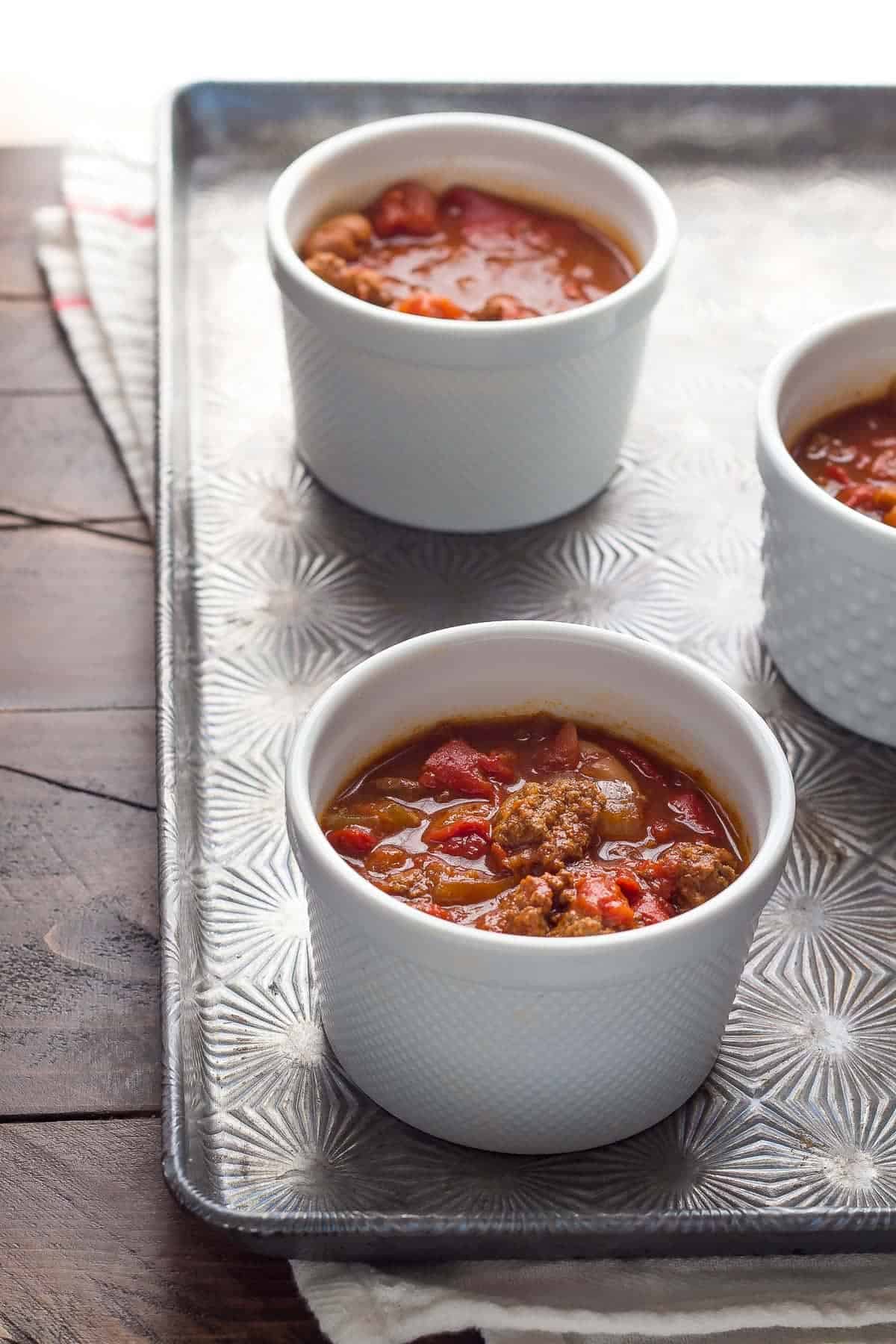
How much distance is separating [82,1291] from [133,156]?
7.33 ft

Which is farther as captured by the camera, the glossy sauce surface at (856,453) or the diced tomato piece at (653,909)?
the glossy sauce surface at (856,453)

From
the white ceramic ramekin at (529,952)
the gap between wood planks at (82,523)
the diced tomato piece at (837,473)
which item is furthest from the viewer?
the gap between wood planks at (82,523)

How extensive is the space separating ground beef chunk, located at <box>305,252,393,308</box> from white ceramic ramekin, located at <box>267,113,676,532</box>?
0.05 m

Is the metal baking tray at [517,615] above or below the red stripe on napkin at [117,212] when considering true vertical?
below

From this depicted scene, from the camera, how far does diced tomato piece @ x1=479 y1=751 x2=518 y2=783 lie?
6.48 ft

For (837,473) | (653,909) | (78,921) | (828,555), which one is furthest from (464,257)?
(653,909)

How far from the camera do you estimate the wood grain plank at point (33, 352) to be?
2947mm

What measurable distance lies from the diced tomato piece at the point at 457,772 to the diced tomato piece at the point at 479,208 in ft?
3.79

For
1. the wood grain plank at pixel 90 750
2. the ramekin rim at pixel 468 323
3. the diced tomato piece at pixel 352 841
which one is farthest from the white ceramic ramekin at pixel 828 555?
the wood grain plank at pixel 90 750

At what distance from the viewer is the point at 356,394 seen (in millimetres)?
2547

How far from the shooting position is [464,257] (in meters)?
2.78

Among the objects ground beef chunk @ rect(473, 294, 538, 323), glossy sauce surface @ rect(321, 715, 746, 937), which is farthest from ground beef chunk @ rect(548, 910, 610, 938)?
ground beef chunk @ rect(473, 294, 538, 323)

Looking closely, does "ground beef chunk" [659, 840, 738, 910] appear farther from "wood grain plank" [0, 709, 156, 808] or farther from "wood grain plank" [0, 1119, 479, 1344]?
"wood grain plank" [0, 709, 156, 808]

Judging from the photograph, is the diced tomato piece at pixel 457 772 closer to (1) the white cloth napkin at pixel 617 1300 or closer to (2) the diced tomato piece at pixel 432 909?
(2) the diced tomato piece at pixel 432 909
